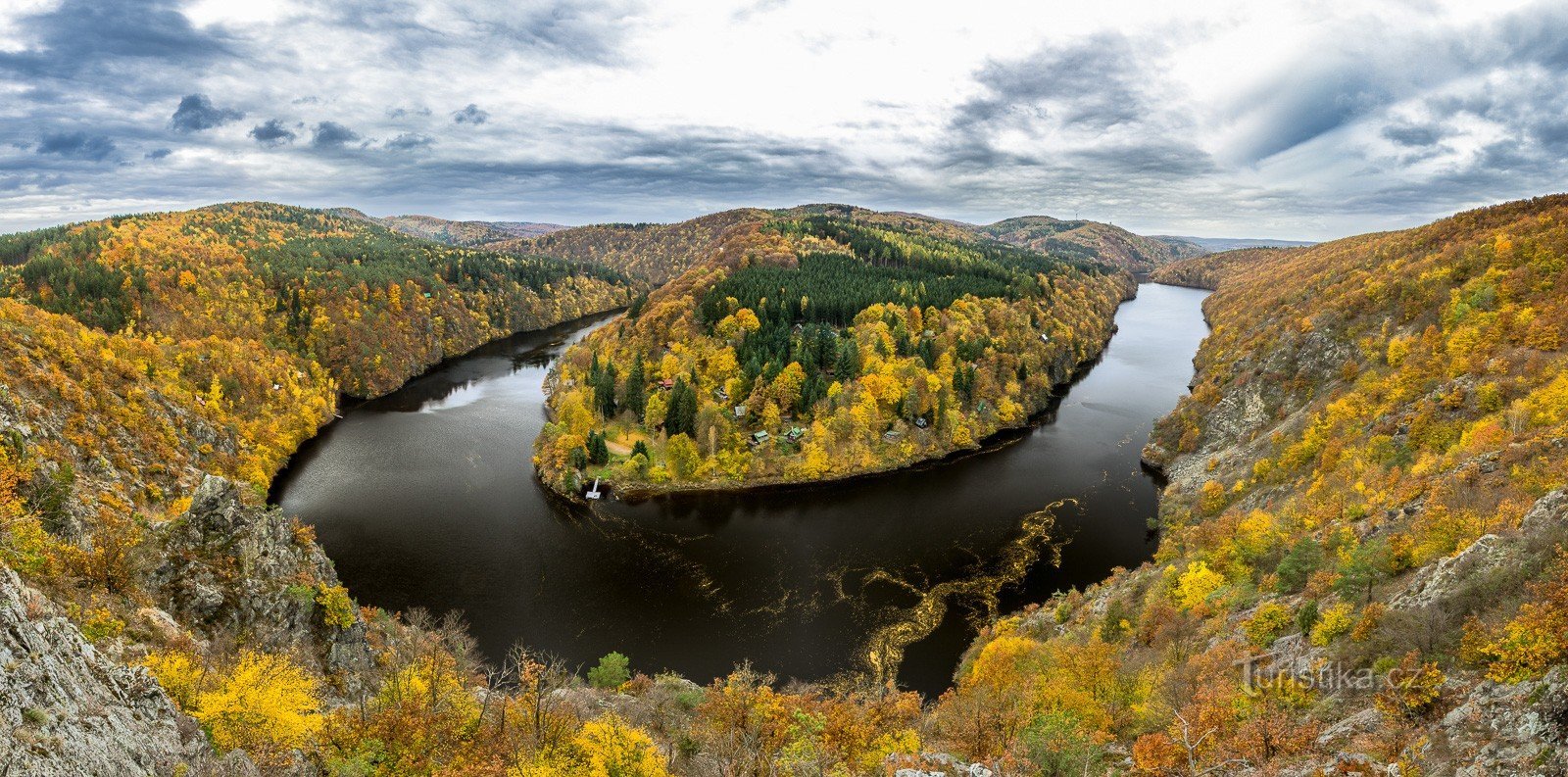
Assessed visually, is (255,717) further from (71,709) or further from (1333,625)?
(1333,625)

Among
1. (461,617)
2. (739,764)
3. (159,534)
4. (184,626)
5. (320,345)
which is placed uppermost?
(320,345)

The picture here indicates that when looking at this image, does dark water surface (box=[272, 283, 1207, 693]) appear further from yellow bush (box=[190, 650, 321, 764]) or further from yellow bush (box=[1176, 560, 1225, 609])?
yellow bush (box=[190, 650, 321, 764])

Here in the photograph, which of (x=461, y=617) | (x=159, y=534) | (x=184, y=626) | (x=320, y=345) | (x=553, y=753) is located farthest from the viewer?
(x=320, y=345)

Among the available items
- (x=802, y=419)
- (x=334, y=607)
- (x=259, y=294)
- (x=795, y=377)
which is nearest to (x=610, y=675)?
(x=334, y=607)

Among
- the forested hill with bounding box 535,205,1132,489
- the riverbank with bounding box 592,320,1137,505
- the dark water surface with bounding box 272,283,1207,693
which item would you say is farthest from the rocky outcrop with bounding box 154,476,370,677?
the forested hill with bounding box 535,205,1132,489

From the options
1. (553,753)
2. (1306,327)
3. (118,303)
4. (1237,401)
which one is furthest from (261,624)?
(118,303)

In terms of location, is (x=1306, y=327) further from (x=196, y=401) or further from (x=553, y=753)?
(x=196, y=401)

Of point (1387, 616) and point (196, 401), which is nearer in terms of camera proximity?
point (1387, 616)

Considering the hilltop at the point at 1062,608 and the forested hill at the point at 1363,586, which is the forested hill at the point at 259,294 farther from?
the forested hill at the point at 1363,586
